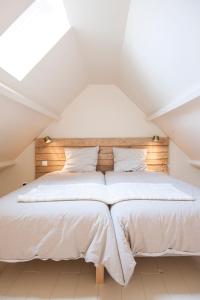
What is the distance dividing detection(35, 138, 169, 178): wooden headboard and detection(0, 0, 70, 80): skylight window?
190cm

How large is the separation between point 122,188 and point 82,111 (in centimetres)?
223

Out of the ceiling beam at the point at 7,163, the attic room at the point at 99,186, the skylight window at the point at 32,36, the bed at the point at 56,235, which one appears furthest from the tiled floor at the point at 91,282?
the ceiling beam at the point at 7,163

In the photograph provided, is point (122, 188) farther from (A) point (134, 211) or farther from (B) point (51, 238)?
(B) point (51, 238)

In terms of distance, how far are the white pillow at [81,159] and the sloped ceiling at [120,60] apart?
0.69 metres

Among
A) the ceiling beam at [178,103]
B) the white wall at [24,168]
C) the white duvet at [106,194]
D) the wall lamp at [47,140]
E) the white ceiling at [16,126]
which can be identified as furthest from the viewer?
the white wall at [24,168]

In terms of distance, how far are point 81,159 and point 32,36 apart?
6.62 feet

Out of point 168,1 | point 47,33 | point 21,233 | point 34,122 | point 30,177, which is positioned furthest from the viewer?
point 30,177

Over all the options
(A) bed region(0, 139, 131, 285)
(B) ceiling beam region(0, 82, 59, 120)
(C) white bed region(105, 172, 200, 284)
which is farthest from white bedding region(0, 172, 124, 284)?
(B) ceiling beam region(0, 82, 59, 120)

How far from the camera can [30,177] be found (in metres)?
4.18

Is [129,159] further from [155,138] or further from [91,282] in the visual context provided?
[91,282]

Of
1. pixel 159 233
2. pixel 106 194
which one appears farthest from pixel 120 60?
pixel 159 233

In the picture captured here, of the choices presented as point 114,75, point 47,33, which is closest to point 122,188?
point 47,33

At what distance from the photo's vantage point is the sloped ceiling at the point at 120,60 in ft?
5.70

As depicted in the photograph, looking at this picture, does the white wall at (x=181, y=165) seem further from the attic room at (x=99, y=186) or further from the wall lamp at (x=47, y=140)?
the wall lamp at (x=47, y=140)
